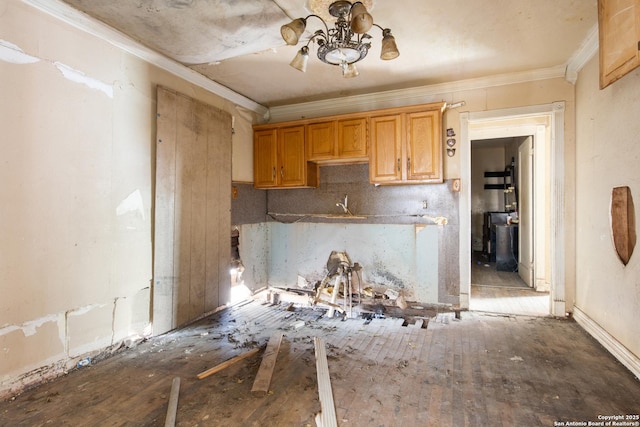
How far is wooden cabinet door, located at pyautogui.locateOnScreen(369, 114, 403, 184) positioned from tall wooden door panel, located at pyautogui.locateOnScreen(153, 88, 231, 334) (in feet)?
5.99

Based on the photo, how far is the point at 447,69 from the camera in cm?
344

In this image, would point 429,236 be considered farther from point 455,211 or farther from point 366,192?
point 366,192

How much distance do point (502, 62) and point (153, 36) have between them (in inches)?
133

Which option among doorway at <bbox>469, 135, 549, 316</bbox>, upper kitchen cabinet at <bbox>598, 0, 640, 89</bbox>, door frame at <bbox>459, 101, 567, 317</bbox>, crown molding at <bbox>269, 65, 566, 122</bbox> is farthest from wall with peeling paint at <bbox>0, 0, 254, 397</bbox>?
doorway at <bbox>469, 135, 549, 316</bbox>

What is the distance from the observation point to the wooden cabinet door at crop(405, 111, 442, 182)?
3580mm

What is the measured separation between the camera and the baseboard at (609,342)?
88.0 inches

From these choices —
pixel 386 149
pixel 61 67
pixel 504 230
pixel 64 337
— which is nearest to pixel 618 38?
pixel 386 149

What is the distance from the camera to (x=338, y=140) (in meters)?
3.99

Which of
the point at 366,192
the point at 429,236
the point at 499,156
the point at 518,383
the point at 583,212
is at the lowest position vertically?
the point at 518,383

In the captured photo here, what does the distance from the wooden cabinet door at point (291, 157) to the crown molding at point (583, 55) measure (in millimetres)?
3005

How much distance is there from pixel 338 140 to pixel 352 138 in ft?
0.60

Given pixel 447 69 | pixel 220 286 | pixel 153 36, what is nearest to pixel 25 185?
pixel 153 36

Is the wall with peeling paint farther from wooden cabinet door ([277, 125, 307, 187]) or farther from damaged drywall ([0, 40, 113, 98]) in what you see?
wooden cabinet door ([277, 125, 307, 187])

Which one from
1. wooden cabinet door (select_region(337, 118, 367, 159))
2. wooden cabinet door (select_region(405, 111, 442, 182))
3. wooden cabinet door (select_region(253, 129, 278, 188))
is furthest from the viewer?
wooden cabinet door (select_region(253, 129, 278, 188))
